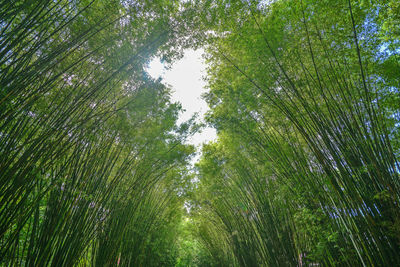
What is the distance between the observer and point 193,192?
745 centimetres

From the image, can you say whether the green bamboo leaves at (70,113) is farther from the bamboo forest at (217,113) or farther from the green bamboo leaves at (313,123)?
the green bamboo leaves at (313,123)

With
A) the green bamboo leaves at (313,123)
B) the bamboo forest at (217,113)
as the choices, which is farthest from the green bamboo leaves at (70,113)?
the green bamboo leaves at (313,123)

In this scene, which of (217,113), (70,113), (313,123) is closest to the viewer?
(70,113)

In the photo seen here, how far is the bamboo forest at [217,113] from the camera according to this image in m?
1.86

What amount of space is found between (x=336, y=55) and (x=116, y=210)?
4.11 meters

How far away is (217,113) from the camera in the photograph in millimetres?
4008

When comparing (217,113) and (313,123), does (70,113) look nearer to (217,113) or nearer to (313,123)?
(217,113)

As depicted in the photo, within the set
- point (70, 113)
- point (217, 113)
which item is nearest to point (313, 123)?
point (217, 113)

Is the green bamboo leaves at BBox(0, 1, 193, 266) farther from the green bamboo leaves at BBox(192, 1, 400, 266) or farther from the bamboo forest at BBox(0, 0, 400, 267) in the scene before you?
the green bamboo leaves at BBox(192, 1, 400, 266)

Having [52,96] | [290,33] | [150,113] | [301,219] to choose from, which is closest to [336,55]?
[290,33]

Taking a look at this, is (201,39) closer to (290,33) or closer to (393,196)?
(290,33)

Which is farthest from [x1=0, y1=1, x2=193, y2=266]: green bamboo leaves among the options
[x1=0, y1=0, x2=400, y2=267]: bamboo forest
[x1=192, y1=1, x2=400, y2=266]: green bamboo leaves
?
[x1=192, y1=1, x2=400, y2=266]: green bamboo leaves

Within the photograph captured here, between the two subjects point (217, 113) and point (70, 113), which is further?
point (217, 113)

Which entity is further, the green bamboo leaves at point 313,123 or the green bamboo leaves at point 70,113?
the green bamboo leaves at point 313,123
